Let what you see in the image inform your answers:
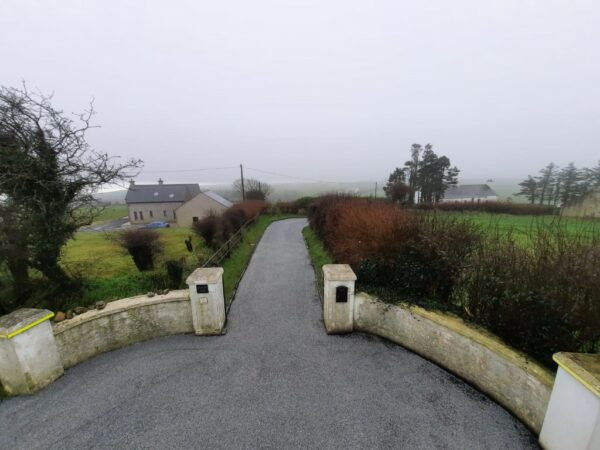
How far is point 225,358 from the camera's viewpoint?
5.05 meters

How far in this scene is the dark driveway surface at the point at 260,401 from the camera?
3420 mm

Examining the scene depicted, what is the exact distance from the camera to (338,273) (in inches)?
224

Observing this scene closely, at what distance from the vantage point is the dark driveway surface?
342cm

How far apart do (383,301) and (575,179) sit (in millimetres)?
57532

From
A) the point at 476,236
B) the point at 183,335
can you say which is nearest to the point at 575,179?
the point at 476,236

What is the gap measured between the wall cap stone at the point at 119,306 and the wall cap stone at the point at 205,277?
20.3 inches

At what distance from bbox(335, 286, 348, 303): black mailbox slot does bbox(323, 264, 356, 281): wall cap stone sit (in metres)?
0.24

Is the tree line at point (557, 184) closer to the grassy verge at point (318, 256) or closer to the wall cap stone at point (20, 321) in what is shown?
the grassy verge at point (318, 256)

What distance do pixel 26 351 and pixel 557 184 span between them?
211 feet

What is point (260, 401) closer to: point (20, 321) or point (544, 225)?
point (20, 321)

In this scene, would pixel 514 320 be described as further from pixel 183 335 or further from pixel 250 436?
pixel 183 335

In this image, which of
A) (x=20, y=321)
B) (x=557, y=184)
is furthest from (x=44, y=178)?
(x=557, y=184)

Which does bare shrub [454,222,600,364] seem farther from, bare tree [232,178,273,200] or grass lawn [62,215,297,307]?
bare tree [232,178,273,200]

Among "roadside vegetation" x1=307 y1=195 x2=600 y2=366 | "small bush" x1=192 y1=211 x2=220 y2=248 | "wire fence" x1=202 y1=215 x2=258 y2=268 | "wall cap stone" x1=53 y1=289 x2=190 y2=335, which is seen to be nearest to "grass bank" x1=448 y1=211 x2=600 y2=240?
"roadside vegetation" x1=307 y1=195 x2=600 y2=366
